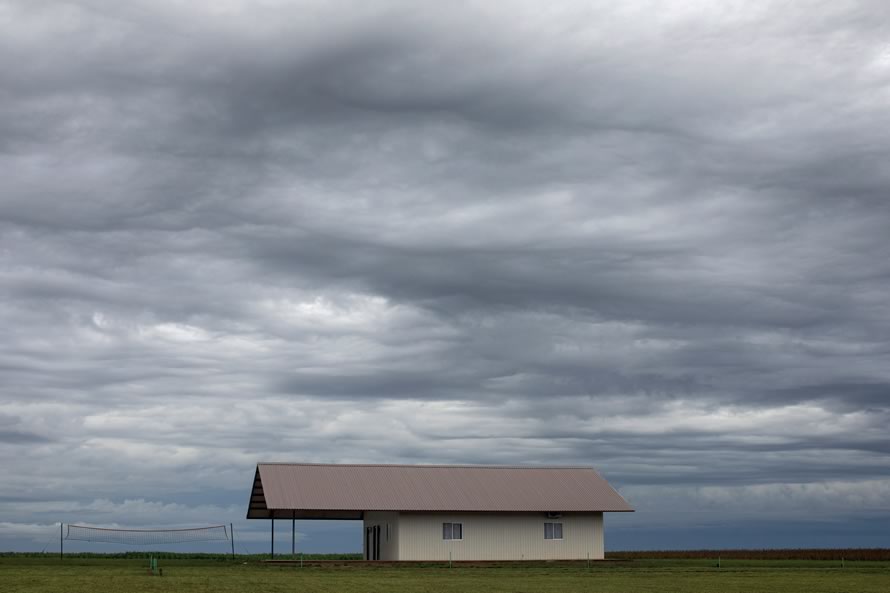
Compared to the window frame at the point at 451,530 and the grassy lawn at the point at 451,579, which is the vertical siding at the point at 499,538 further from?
the grassy lawn at the point at 451,579

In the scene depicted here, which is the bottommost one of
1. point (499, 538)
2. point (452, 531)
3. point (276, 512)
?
point (499, 538)

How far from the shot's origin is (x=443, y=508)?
60.2 metres

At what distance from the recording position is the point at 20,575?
133ft

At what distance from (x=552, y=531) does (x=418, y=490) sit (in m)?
8.40

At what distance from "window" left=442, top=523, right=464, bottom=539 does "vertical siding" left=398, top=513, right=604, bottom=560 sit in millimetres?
185

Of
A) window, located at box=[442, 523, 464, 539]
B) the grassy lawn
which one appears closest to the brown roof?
A: window, located at box=[442, 523, 464, 539]

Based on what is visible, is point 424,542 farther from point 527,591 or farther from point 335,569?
point 527,591

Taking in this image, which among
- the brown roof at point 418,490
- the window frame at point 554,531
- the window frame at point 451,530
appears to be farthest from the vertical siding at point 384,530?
the window frame at point 554,531

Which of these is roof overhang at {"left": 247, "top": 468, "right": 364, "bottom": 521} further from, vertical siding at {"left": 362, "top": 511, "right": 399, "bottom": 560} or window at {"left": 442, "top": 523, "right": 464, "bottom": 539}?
window at {"left": 442, "top": 523, "right": 464, "bottom": 539}

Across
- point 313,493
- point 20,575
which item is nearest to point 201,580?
point 20,575

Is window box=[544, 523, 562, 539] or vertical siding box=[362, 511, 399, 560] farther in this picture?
window box=[544, 523, 562, 539]

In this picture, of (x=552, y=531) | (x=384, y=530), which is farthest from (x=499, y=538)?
(x=384, y=530)

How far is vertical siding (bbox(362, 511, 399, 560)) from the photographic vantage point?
197 feet

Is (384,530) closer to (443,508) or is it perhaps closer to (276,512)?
(443,508)
